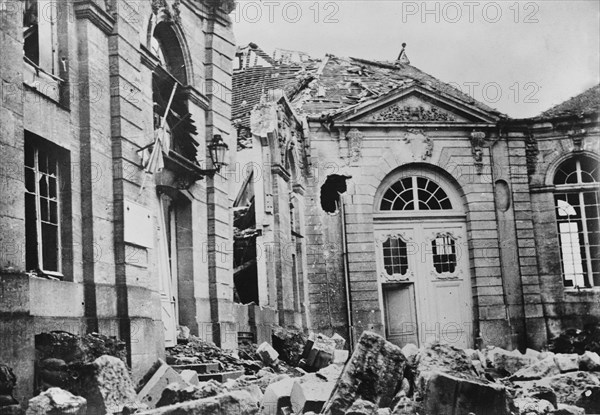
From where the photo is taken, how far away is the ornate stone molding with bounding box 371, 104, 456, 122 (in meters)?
21.6

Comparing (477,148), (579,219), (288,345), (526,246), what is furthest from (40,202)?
(579,219)

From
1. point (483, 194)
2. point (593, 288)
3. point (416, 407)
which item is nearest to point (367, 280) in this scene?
point (483, 194)

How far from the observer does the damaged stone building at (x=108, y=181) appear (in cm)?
812

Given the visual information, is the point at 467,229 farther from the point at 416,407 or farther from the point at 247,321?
the point at 416,407

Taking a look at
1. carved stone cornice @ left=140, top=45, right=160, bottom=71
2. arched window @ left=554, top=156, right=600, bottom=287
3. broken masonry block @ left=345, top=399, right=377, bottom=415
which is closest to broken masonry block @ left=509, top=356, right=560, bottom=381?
broken masonry block @ left=345, top=399, right=377, bottom=415

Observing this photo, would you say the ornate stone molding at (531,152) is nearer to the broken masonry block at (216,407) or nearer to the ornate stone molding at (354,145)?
the ornate stone molding at (354,145)

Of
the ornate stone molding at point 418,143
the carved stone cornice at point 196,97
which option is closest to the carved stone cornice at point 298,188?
the ornate stone molding at point 418,143

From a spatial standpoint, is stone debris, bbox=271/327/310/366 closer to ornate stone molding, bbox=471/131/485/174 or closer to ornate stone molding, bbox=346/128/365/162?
ornate stone molding, bbox=346/128/365/162

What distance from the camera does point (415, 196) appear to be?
21.8 meters

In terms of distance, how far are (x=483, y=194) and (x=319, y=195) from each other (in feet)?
14.4

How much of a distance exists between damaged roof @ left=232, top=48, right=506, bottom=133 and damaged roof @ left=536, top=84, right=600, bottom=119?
143 centimetres

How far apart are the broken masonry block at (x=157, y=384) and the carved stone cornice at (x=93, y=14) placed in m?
4.26

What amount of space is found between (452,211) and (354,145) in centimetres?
310

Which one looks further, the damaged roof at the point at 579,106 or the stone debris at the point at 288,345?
the damaged roof at the point at 579,106
